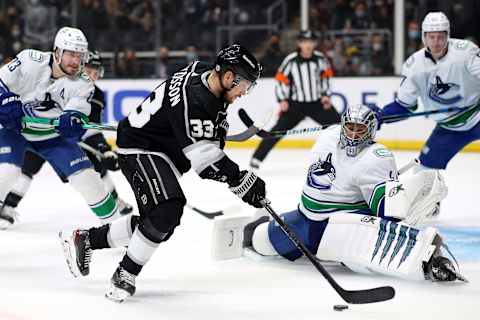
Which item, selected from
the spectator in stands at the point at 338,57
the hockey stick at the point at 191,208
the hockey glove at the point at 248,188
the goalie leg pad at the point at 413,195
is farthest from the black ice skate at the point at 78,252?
the spectator in stands at the point at 338,57

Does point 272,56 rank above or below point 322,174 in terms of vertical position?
below

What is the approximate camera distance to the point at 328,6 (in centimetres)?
996

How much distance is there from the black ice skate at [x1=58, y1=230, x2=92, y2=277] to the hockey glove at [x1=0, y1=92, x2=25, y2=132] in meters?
0.82

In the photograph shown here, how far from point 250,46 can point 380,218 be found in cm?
654

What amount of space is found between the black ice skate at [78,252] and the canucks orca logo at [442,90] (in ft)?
7.63

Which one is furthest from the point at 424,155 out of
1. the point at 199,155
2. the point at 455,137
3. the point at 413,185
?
the point at 199,155

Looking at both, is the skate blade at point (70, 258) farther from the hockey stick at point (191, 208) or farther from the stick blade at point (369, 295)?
the hockey stick at point (191, 208)

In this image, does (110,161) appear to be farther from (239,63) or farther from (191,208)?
(239,63)

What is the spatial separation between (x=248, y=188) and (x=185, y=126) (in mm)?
308

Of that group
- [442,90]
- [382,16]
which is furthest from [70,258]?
[382,16]

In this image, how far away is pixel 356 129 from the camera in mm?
3842

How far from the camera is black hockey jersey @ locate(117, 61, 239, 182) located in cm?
315

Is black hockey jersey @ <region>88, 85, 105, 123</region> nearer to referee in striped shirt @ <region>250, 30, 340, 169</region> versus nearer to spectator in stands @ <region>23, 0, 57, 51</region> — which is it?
referee in striped shirt @ <region>250, 30, 340, 169</region>

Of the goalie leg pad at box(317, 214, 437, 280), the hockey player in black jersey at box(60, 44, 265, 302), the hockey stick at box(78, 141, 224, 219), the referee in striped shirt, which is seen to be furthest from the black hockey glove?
Answer: the referee in striped shirt
